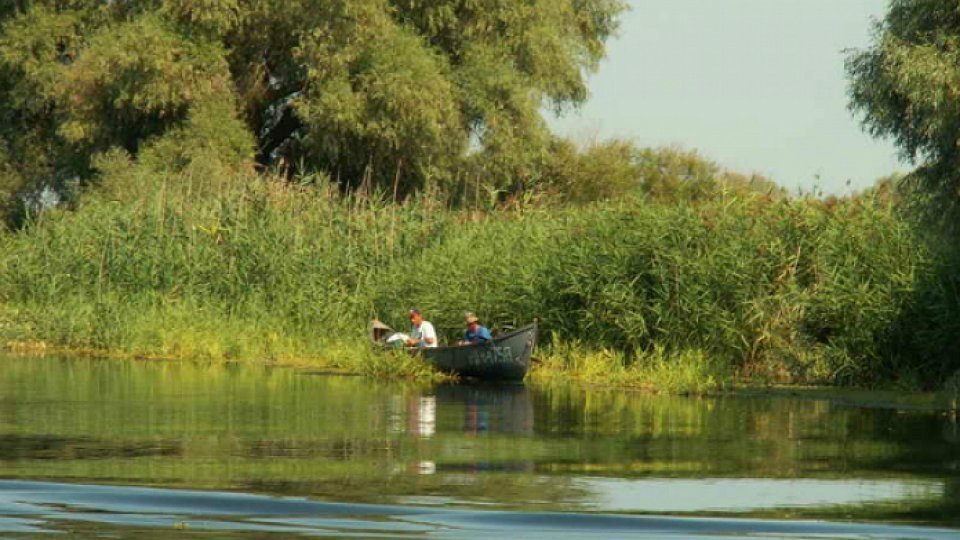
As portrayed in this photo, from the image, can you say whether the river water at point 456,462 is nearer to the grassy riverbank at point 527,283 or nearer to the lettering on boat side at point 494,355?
the lettering on boat side at point 494,355

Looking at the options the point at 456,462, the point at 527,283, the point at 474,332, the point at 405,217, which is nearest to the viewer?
the point at 456,462

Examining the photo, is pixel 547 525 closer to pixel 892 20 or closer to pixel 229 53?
pixel 892 20

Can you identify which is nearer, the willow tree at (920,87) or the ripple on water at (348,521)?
the ripple on water at (348,521)

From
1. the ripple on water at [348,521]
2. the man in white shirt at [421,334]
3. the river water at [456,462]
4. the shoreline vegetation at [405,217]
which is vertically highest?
the shoreline vegetation at [405,217]

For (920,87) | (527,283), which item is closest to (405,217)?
(527,283)

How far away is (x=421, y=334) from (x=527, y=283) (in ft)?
5.96

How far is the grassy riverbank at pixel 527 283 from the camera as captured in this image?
27.4 m

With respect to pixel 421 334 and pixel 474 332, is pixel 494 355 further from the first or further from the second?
pixel 421 334

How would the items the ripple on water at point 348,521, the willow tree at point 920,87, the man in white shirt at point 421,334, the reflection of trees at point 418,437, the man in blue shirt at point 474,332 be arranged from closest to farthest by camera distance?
the ripple on water at point 348,521, the reflection of trees at point 418,437, the willow tree at point 920,87, the man in blue shirt at point 474,332, the man in white shirt at point 421,334

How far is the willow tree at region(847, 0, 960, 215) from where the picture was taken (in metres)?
24.4

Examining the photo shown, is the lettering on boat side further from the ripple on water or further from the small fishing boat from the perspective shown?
the ripple on water

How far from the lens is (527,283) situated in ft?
98.3

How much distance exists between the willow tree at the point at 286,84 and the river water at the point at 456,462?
16468 millimetres

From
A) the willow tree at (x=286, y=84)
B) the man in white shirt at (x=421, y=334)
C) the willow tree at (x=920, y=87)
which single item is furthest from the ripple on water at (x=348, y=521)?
the willow tree at (x=286, y=84)
